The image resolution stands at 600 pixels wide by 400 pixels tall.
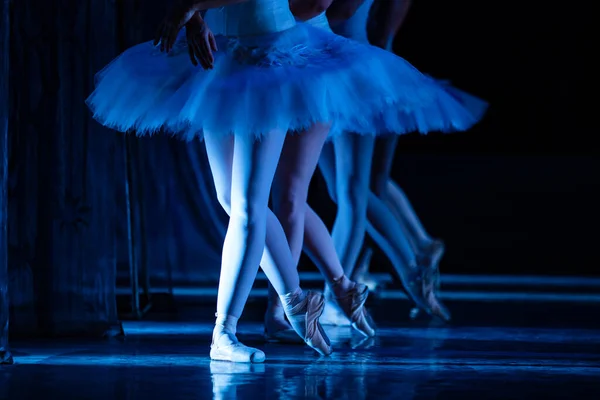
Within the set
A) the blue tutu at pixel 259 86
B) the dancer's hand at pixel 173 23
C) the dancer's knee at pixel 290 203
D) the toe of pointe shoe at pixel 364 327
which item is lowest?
the toe of pointe shoe at pixel 364 327

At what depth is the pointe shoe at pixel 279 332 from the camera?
9.45ft

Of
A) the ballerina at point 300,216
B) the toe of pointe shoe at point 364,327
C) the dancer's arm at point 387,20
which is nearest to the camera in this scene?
the ballerina at point 300,216

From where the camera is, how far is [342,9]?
121 inches

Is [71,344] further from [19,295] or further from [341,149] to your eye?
[341,149]

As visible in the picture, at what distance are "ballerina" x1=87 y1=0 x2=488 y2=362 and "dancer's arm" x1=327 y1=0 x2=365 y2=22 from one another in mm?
496

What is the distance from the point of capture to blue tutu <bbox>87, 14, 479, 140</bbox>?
236cm

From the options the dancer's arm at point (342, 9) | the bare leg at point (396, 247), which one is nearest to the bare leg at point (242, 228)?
the dancer's arm at point (342, 9)

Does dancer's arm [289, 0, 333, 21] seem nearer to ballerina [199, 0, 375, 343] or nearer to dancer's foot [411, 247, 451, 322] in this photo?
ballerina [199, 0, 375, 343]

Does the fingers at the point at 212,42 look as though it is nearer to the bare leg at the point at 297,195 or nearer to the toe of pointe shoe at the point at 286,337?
the bare leg at the point at 297,195

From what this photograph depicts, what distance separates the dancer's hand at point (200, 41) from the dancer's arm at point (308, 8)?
0.25m

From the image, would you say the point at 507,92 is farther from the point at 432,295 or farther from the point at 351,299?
the point at 351,299

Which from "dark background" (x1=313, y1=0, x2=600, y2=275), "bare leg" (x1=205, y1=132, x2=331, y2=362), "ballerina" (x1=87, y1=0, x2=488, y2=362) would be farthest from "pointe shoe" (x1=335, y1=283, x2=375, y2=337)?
"dark background" (x1=313, y1=0, x2=600, y2=275)

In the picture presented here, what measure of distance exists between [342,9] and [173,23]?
0.82m

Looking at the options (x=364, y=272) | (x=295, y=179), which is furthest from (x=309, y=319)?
(x=364, y=272)
